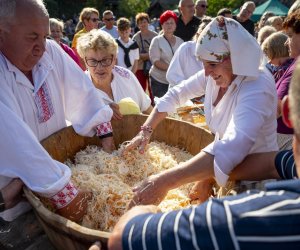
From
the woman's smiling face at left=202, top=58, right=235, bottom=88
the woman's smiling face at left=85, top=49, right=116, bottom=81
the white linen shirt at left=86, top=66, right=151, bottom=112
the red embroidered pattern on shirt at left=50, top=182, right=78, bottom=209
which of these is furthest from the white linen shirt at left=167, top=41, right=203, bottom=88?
the red embroidered pattern on shirt at left=50, top=182, right=78, bottom=209

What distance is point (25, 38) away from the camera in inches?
75.4

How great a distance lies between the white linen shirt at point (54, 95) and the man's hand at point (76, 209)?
23.2 inches

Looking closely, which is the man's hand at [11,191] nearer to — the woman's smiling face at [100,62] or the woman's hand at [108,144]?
the woman's hand at [108,144]

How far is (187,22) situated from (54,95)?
4.25 meters

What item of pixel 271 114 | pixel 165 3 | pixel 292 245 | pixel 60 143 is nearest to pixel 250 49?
pixel 271 114

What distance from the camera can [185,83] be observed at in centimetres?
262

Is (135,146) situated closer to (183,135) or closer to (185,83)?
(183,135)

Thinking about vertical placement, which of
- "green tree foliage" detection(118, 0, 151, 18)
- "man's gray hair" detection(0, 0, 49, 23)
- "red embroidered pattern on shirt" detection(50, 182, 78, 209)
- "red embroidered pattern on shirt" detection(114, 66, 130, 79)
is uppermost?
"man's gray hair" detection(0, 0, 49, 23)

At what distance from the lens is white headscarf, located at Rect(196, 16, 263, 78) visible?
1.86 m

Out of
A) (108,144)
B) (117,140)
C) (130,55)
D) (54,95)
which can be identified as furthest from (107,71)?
(130,55)

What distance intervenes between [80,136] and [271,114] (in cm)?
141

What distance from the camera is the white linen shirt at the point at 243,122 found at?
1.74 metres

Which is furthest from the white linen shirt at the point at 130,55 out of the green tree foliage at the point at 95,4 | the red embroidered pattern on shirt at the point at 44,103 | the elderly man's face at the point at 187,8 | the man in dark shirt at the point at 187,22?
the green tree foliage at the point at 95,4

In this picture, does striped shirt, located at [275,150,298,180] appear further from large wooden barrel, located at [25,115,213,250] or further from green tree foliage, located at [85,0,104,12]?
green tree foliage, located at [85,0,104,12]
